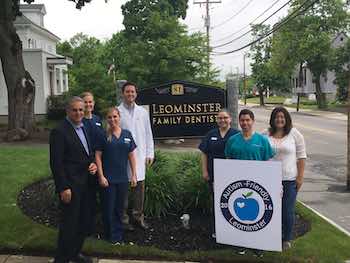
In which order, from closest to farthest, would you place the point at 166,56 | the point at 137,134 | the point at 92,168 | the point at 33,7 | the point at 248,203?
the point at 92,168
the point at 248,203
the point at 137,134
the point at 166,56
the point at 33,7

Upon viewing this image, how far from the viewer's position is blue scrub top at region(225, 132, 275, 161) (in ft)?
18.6

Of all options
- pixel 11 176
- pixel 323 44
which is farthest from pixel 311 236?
pixel 323 44

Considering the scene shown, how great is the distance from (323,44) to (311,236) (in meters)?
43.1

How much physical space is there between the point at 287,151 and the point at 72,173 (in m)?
2.39

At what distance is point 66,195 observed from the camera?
4.90 meters

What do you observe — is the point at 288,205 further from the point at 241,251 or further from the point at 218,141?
the point at 218,141

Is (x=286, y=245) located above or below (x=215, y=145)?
below

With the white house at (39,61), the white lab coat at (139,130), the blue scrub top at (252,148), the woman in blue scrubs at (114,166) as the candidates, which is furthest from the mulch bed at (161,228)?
the white house at (39,61)

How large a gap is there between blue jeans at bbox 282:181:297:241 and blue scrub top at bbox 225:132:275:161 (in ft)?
1.51

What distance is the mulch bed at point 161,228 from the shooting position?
6223mm

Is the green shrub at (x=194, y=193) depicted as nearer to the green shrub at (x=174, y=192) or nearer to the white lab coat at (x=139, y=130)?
the green shrub at (x=174, y=192)

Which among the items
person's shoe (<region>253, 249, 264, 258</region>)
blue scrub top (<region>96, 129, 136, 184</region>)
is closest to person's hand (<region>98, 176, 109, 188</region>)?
blue scrub top (<region>96, 129, 136, 184</region>)

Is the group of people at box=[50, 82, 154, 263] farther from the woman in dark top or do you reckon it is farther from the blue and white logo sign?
the blue and white logo sign

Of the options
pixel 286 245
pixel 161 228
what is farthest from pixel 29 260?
pixel 286 245
